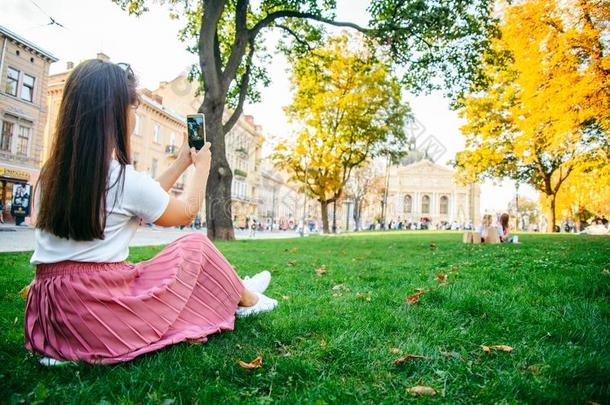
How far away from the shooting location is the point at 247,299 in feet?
9.45

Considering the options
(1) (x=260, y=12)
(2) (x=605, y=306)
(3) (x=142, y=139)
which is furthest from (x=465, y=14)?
(3) (x=142, y=139)

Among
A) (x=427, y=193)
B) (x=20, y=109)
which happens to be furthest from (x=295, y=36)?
(x=427, y=193)

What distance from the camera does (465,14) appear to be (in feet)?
37.8

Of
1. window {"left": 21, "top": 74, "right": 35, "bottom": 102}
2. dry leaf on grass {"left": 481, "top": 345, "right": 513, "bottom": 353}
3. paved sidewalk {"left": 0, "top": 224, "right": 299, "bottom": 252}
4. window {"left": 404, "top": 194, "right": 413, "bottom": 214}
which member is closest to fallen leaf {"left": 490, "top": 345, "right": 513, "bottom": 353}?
dry leaf on grass {"left": 481, "top": 345, "right": 513, "bottom": 353}

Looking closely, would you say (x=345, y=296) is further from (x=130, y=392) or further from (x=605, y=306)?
(x=130, y=392)

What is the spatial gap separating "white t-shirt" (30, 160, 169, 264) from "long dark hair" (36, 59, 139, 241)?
0.17 feet

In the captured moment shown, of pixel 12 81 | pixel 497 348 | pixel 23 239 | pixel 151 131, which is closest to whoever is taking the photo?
pixel 497 348

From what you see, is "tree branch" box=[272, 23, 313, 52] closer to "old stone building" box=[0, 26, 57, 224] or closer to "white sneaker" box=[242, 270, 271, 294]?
"white sneaker" box=[242, 270, 271, 294]

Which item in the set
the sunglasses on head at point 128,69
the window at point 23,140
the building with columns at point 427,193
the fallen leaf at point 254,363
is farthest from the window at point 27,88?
the building with columns at point 427,193

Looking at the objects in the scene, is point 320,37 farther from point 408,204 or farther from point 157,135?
point 408,204

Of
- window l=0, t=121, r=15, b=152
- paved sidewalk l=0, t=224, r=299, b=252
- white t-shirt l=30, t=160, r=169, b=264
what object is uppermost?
window l=0, t=121, r=15, b=152

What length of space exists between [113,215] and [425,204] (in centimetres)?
10535

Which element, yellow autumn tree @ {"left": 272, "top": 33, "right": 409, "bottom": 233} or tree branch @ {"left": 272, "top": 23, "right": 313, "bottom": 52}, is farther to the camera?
yellow autumn tree @ {"left": 272, "top": 33, "right": 409, "bottom": 233}

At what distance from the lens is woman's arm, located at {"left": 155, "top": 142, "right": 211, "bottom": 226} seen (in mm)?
2045
